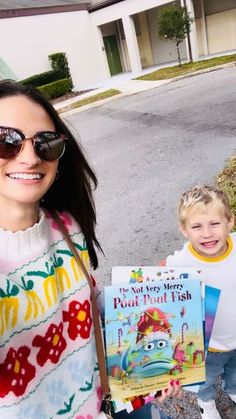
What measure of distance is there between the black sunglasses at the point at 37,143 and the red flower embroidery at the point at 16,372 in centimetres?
57

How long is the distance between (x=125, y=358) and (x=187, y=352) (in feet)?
0.73

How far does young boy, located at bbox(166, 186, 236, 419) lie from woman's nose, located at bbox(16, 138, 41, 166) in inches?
33.0

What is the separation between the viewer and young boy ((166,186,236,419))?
167cm

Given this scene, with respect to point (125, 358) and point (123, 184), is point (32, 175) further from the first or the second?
point (123, 184)

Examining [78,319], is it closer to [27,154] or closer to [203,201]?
[27,154]

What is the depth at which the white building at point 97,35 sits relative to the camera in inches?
707

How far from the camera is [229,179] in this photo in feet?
14.7

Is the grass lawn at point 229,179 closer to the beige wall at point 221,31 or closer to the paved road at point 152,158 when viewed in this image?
the paved road at point 152,158

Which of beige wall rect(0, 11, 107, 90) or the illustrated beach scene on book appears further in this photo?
beige wall rect(0, 11, 107, 90)

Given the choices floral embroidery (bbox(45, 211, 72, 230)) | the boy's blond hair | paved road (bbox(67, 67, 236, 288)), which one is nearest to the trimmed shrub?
paved road (bbox(67, 67, 236, 288))

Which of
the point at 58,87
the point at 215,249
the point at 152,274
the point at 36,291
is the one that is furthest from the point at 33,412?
the point at 58,87

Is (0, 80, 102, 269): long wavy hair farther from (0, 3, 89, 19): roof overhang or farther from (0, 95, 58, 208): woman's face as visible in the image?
(0, 3, 89, 19): roof overhang

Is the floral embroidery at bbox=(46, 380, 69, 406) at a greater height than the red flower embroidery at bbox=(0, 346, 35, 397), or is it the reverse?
the red flower embroidery at bbox=(0, 346, 35, 397)

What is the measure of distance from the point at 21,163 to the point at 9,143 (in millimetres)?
75
